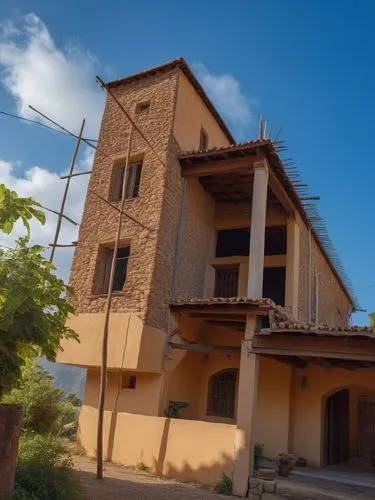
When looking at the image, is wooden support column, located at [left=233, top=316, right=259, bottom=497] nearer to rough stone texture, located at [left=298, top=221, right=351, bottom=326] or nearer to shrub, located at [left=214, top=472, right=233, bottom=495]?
shrub, located at [left=214, top=472, right=233, bottom=495]

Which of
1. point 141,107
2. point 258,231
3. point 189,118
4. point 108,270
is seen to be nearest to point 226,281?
point 258,231

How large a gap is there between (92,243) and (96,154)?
3325 millimetres

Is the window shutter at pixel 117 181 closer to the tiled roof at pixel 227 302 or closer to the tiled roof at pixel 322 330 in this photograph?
the tiled roof at pixel 227 302

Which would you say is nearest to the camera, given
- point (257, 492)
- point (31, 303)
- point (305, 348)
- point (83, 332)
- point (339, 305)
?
→ point (31, 303)

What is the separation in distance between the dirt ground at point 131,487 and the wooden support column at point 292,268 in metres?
6.19

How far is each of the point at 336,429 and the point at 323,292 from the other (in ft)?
21.8

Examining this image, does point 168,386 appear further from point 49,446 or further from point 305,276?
point 305,276

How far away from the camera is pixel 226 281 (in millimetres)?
14914

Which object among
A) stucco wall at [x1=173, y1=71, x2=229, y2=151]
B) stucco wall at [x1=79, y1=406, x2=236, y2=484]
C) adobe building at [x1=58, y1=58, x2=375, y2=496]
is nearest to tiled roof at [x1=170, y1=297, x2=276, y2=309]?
adobe building at [x1=58, y1=58, x2=375, y2=496]

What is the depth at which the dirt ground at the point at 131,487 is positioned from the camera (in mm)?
7879

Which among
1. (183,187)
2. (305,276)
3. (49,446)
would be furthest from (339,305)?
(49,446)

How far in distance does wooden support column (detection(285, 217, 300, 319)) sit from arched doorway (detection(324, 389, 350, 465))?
3.00 meters

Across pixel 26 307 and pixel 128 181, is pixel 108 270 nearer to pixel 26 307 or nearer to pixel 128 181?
pixel 128 181

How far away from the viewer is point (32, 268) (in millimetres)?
6664
